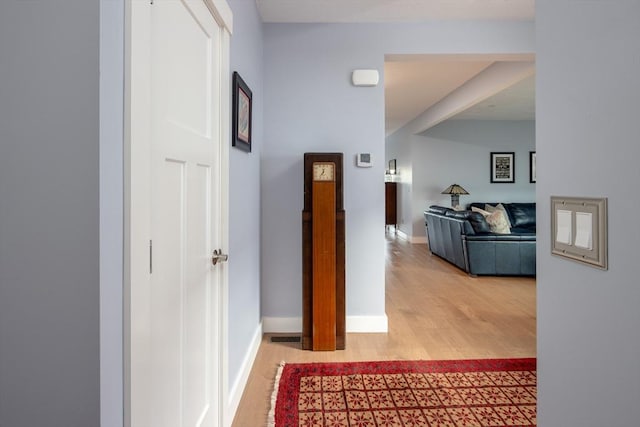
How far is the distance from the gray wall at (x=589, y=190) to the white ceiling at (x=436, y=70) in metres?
2.19

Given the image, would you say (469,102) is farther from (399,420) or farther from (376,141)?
(399,420)

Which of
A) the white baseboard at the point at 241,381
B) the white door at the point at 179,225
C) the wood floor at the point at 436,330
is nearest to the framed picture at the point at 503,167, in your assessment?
the wood floor at the point at 436,330

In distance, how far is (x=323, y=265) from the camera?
2715 millimetres

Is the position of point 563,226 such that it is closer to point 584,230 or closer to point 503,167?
point 584,230

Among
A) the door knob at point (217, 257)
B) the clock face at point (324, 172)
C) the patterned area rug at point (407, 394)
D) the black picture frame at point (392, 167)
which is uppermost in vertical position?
the black picture frame at point (392, 167)

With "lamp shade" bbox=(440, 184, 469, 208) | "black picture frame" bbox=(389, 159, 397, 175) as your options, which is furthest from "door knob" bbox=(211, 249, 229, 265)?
"black picture frame" bbox=(389, 159, 397, 175)

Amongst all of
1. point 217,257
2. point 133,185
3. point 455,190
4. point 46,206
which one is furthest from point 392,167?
point 46,206

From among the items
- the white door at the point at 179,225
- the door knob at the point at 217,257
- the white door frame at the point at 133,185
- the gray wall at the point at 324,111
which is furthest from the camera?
the gray wall at the point at 324,111

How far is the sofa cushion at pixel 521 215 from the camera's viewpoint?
22.3 ft

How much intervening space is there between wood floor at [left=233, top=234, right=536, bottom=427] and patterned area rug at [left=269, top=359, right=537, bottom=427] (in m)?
0.12

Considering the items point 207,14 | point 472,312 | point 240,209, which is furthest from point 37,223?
point 472,312

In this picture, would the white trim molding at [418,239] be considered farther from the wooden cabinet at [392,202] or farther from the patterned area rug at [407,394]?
the patterned area rug at [407,394]

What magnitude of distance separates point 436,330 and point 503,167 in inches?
246

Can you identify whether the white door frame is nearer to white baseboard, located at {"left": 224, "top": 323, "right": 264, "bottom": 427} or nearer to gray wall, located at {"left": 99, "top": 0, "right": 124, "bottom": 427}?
gray wall, located at {"left": 99, "top": 0, "right": 124, "bottom": 427}
